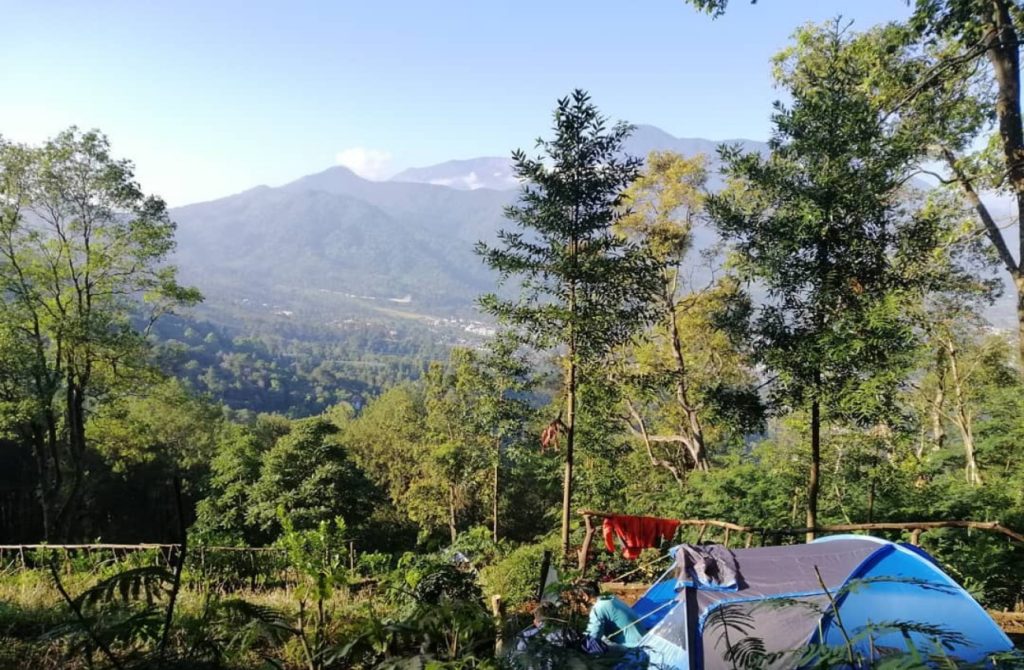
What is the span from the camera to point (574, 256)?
7879mm

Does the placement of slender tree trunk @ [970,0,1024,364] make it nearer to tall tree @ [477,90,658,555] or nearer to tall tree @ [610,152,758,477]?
tall tree @ [477,90,658,555]

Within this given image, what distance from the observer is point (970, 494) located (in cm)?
877

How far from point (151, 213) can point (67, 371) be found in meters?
4.02

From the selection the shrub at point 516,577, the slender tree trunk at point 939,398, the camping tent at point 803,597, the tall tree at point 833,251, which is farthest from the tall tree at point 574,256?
the slender tree trunk at point 939,398

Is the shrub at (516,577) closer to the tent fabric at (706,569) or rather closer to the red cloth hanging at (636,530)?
the red cloth hanging at (636,530)

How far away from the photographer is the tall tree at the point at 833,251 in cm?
621

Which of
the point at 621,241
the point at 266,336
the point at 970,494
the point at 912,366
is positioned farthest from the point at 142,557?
the point at 266,336

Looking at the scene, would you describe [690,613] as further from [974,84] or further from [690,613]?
[974,84]

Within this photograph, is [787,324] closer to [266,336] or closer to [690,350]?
[690,350]

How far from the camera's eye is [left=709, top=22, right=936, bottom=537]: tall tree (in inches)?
245

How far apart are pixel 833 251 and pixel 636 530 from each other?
13.5 feet

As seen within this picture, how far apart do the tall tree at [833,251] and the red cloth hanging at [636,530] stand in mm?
1799

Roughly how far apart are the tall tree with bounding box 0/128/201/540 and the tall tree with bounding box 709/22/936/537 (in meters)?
12.6

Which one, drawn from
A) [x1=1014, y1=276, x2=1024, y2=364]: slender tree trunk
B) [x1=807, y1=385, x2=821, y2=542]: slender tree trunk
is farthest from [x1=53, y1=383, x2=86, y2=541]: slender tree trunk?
[x1=1014, y1=276, x2=1024, y2=364]: slender tree trunk
